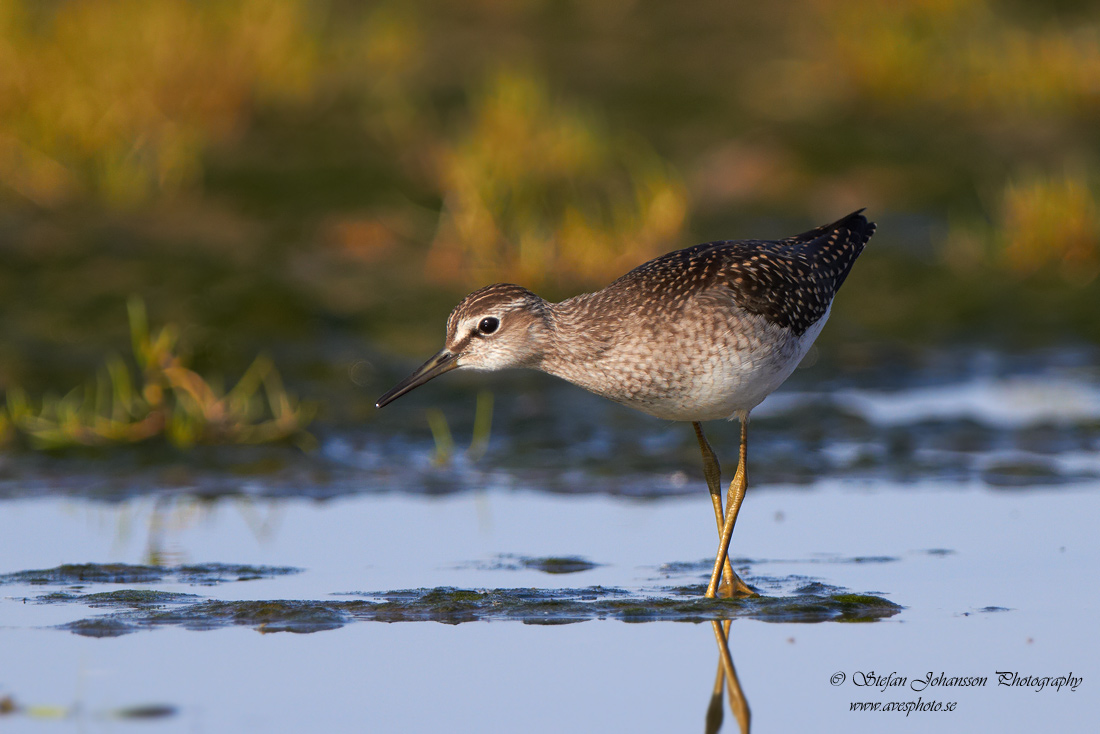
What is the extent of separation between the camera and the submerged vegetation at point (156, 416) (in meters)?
9.06

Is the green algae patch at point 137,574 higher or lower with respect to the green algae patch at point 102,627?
higher

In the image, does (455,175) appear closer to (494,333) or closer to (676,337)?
(494,333)

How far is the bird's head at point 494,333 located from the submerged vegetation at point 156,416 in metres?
2.32

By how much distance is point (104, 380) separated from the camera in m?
10.3

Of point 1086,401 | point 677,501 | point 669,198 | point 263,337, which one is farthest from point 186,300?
point 1086,401

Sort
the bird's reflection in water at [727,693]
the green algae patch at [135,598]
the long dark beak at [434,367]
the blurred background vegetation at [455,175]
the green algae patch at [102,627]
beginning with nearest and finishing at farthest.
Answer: the bird's reflection in water at [727,693], the green algae patch at [102,627], the green algae patch at [135,598], the long dark beak at [434,367], the blurred background vegetation at [455,175]

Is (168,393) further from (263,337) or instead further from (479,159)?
(479,159)

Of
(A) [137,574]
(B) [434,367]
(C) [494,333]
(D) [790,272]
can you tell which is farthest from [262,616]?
(D) [790,272]

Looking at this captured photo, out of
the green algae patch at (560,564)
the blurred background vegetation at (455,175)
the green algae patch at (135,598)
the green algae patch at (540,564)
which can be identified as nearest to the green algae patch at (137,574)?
the green algae patch at (135,598)

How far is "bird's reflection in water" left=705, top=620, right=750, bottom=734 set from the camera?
16.4 feet

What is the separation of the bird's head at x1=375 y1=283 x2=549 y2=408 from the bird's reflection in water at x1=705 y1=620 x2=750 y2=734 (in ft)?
5.94

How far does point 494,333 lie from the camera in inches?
280

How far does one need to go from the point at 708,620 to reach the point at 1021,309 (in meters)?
6.74

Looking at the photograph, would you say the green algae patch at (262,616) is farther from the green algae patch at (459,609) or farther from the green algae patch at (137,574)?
the green algae patch at (137,574)
